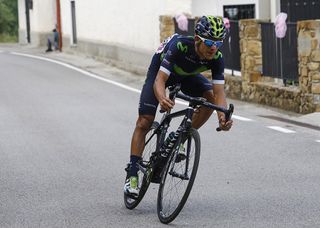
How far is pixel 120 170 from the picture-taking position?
31.7ft

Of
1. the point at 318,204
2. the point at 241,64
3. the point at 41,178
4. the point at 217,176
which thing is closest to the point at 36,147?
the point at 41,178

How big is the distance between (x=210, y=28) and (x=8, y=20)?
62134 millimetres

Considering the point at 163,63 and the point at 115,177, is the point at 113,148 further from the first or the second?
the point at 163,63

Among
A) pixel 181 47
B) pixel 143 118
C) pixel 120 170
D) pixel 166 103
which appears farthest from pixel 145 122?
pixel 120 170

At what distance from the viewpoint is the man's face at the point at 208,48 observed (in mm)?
6664

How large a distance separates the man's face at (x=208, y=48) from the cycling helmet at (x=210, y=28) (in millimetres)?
39

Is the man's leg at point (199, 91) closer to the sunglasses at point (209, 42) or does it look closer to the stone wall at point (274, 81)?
the sunglasses at point (209, 42)

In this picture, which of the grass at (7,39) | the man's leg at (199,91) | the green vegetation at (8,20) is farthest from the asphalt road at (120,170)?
the green vegetation at (8,20)

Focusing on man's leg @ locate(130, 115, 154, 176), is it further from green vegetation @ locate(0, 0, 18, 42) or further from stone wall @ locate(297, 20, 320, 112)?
green vegetation @ locate(0, 0, 18, 42)

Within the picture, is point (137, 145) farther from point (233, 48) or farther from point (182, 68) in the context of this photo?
point (233, 48)

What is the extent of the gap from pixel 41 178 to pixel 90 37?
83.9ft

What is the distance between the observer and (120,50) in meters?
28.8

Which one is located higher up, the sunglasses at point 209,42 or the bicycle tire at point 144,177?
the sunglasses at point 209,42

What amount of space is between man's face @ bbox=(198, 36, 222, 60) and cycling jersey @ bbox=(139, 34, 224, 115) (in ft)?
0.43
